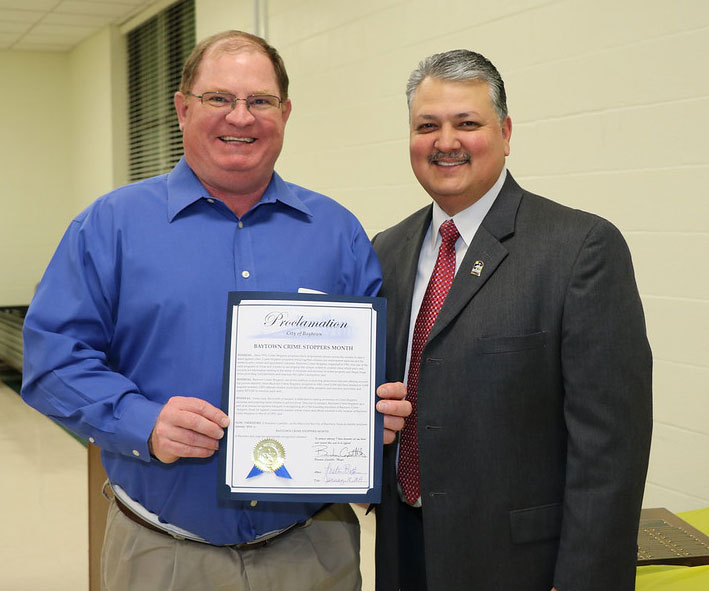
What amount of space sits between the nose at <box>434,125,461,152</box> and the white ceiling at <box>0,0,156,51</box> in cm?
675

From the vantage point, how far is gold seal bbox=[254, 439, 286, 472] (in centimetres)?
158

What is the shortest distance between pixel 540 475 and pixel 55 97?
9.52 metres

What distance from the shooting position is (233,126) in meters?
1.78

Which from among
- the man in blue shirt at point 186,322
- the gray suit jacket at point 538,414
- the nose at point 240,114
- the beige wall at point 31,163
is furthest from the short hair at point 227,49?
the beige wall at point 31,163

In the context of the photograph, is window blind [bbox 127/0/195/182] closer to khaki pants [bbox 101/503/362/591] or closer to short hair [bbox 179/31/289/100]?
short hair [bbox 179/31/289/100]

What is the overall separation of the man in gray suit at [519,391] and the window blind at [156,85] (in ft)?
19.9

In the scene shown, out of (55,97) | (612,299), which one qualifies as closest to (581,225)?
(612,299)

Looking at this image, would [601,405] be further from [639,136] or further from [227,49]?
[639,136]

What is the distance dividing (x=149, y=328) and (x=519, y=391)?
80 cm

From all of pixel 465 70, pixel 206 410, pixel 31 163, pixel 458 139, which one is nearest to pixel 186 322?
pixel 206 410

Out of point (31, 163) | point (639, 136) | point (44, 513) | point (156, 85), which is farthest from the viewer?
point (31, 163)

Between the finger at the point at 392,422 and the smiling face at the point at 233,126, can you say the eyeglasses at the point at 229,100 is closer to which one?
the smiling face at the point at 233,126
